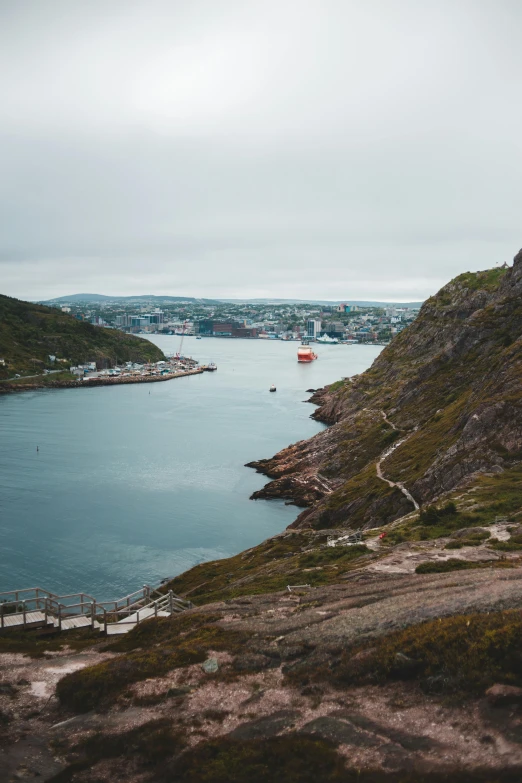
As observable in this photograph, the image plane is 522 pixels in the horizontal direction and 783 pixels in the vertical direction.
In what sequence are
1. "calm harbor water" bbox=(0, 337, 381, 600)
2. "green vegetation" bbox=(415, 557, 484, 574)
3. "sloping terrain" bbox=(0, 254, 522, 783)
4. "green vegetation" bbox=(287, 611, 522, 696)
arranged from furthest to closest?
"calm harbor water" bbox=(0, 337, 381, 600), "green vegetation" bbox=(415, 557, 484, 574), "green vegetation" bbox=(287, 611, 522, 696), "sloping terrain" bbox=(0, 254, 522, 783)

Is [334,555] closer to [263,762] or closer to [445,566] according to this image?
[445,566]

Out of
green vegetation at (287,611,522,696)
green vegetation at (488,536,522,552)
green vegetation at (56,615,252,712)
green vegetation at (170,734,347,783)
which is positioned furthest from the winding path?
green vegetation at (170,734,347,783)

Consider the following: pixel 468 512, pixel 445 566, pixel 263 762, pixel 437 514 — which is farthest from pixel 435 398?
pixel 263 762

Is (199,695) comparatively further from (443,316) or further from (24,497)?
(443,316)

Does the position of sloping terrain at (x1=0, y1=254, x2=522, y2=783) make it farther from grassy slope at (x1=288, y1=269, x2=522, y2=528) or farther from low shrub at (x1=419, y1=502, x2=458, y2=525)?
grassy slope at (x1=288, y1=269, x2=522, y2=528)

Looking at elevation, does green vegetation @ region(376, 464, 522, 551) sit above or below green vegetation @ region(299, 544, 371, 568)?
above
